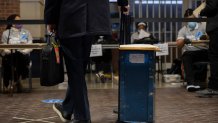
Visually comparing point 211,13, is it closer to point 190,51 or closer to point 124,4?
point 190,51

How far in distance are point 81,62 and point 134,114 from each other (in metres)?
0.79

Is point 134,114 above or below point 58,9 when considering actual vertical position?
below

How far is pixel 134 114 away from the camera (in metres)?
3.96

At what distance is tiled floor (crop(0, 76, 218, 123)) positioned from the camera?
4.44m

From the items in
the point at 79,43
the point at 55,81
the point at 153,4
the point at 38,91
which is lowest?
the point at 38,91

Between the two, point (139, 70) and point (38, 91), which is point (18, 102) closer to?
point (38, 91)

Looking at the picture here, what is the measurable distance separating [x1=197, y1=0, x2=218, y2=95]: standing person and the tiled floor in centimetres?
36

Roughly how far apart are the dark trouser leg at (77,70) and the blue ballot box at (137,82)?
0.50 metres

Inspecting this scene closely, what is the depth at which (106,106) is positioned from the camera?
5.42 metres

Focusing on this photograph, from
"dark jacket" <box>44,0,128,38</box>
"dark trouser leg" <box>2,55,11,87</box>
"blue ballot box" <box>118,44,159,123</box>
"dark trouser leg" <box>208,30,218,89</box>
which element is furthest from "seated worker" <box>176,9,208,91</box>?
"dark jacket" <box>44,0,128,38</box>

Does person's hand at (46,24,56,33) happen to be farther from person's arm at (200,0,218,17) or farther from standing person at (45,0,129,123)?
person's arm at (200,0,218,17)

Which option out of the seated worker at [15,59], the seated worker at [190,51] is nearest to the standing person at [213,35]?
the seated worker at [190,51]

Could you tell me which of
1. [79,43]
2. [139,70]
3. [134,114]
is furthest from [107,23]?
[134,114]

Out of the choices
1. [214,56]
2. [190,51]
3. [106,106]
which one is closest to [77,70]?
[106,106]
